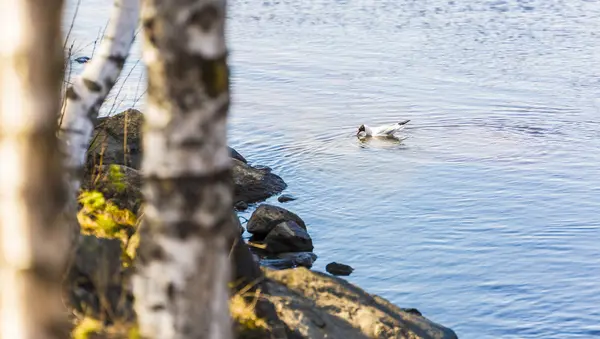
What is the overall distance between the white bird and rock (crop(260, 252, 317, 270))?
7241mm

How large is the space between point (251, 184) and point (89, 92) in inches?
456

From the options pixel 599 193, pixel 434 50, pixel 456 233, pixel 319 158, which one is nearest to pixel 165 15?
pixel 456 233

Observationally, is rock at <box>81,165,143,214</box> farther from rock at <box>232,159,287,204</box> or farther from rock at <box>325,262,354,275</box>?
rock at <box>232,159,287,204</box>

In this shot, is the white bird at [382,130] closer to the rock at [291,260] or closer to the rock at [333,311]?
the rock at [291,260]

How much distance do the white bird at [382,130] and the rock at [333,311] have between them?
11.9 meters

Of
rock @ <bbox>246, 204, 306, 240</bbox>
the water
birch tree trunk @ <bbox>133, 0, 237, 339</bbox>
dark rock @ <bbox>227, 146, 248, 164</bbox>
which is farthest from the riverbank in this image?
dark rock @ <bbox>227, 146, 248, 164</bbox>

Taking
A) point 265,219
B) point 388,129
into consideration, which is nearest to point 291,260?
point 265,219

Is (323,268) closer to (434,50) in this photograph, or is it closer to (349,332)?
(349,332)

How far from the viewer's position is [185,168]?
5.08 m

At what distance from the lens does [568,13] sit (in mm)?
37938

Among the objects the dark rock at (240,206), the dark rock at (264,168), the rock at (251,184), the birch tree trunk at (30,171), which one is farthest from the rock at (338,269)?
the birch tree trunk at (30,171)

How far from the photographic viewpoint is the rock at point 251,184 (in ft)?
65.0

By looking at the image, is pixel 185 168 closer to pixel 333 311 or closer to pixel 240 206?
pixel 333 311

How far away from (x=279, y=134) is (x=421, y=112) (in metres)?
4.04
